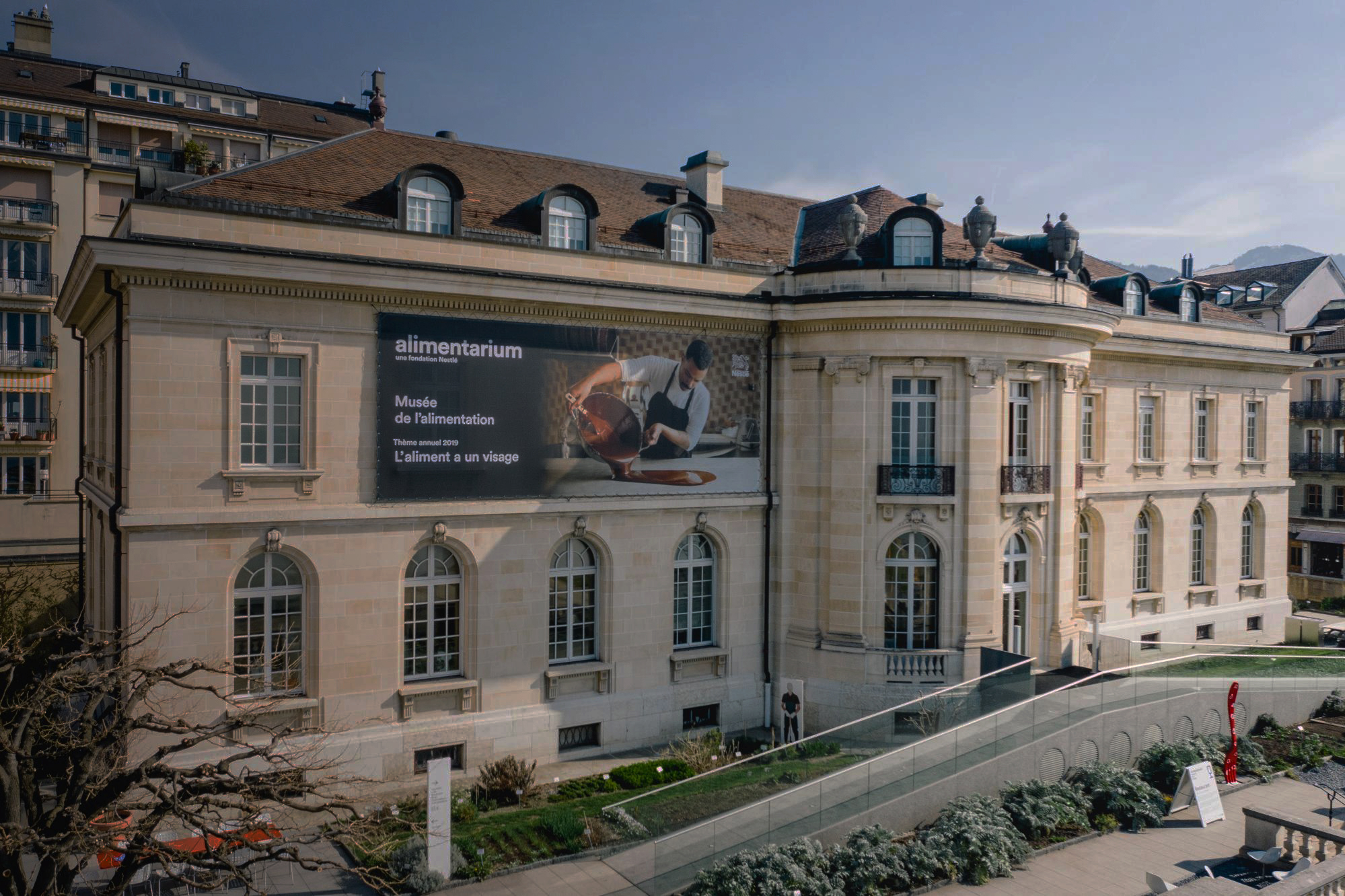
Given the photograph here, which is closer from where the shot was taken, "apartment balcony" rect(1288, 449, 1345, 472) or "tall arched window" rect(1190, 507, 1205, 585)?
"tall arched window" rect(1190, 507, 1205, 585)

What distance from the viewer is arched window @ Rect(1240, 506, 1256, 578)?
3894 cm

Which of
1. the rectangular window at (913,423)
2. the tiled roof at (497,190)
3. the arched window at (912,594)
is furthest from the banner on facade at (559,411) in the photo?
the arched window at (912,594)

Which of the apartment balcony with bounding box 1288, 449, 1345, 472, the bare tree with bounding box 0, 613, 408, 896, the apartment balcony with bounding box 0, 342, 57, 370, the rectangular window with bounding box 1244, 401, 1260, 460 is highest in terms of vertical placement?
the apartment balcony with bounding box 0, 342, 57, 370

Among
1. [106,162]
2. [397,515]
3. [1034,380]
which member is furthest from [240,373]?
[106,162]

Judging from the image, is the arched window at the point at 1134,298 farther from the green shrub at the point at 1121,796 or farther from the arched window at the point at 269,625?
the arched window at the point at 269,625

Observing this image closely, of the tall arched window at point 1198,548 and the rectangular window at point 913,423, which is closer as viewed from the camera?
the rectangular window at point 913,423

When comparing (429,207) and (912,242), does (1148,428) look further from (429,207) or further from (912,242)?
(429,207)

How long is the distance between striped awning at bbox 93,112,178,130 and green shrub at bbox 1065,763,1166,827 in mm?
47535

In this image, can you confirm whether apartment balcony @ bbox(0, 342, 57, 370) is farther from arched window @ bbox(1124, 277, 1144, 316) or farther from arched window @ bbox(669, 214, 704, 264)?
arched window @ bbox(1124, 277, 1144, 316)

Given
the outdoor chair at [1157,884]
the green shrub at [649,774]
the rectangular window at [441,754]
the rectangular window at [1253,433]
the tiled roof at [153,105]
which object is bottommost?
the green shrub at [649,774]

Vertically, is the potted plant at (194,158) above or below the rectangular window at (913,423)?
above

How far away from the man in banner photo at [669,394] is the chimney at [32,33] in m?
43.0

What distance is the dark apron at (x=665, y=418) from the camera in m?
25.1

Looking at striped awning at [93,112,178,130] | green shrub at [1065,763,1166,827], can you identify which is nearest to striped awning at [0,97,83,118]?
striped awning at [93,112,178,130]
